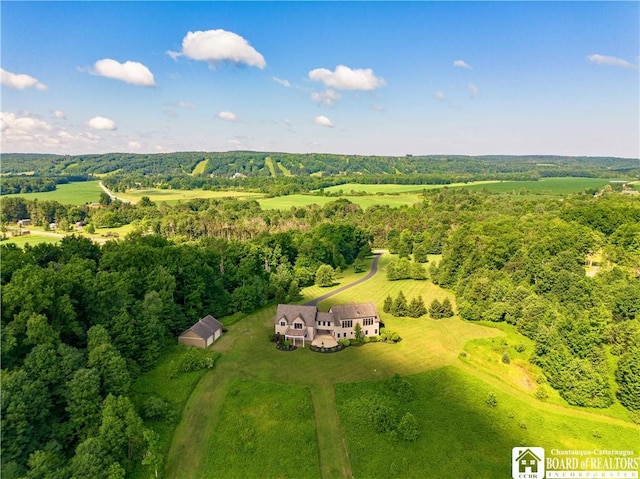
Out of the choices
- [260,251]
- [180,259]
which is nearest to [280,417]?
[180,259]

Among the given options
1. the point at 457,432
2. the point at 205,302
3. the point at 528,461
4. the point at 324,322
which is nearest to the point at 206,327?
the point at 205,302

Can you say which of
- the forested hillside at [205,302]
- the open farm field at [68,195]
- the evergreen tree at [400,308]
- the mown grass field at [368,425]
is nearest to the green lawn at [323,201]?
the forested hillside at [205,302]

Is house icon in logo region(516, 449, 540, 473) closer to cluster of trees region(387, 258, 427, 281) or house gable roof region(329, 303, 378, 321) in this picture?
house gable roof region(329, 303, 378, 321)

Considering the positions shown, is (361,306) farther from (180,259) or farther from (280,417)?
(180,259)

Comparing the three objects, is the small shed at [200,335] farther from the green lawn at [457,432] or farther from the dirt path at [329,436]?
the green lawn at [457,432]

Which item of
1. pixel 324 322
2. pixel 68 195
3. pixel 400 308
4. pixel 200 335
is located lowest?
pixel 400 308

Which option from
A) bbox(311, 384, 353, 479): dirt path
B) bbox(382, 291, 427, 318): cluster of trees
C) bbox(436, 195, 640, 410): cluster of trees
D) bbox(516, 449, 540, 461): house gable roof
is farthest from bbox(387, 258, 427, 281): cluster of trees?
bbox(516, 449, 540, 461): house gable roof

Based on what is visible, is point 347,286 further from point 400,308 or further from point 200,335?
point 200,335
